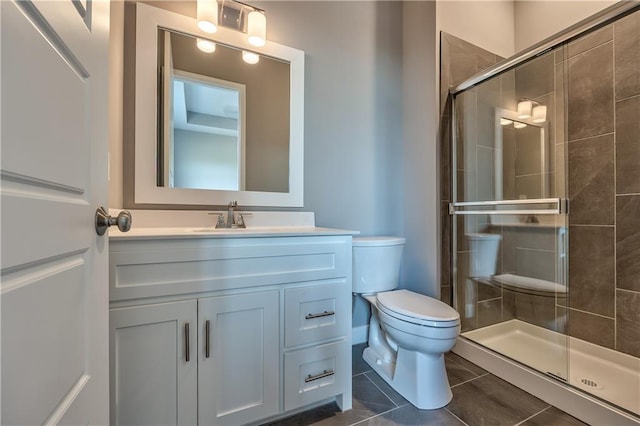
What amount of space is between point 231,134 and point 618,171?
2.26 meters

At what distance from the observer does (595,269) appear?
1690 millimetres

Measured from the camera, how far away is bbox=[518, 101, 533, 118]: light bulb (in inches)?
70.4

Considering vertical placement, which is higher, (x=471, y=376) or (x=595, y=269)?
(x=595, y=269)

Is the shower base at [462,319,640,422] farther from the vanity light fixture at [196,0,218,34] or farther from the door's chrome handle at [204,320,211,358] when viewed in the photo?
the vanity light fixture at [196,0,218,34]

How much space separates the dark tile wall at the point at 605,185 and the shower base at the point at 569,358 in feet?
0.32

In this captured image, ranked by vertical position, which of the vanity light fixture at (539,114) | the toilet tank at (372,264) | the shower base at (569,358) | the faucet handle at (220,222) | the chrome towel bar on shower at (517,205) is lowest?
the shower base at (569,358)

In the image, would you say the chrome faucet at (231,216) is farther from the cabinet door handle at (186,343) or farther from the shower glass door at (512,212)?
the shower glass door at (512,212)

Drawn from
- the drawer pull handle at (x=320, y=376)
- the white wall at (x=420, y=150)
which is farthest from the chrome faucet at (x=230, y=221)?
the white wall at (x=420, y=150)

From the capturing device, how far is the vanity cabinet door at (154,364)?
91 cm

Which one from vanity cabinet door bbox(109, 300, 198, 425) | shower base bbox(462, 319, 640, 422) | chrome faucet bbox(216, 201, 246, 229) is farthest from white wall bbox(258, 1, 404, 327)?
vanity cabinet door bbox(109, 300, 198, 425)

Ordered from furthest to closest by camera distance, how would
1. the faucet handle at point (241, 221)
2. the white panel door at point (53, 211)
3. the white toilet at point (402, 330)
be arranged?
the faucet handle at point (241, 221) → the white toilet at point (402, 330) → the white panel door at point (53, 211)

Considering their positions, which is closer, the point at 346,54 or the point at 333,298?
the point at 333,298

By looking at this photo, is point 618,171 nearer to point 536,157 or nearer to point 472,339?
point 536,157

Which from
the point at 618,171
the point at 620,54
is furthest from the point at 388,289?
the point at 620,54
